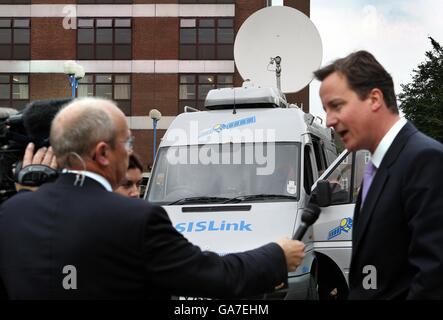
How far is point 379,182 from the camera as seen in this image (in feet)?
8.78

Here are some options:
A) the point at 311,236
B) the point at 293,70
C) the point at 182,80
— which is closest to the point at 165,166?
the point at 311,236

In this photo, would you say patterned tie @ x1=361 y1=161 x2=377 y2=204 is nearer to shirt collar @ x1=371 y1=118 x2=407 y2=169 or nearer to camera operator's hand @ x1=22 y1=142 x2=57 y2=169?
shirt collar @ x1=371 y1=118 x2=407 y2=169

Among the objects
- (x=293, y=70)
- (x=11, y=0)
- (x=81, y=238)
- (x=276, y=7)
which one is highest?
(x=11, y=0)

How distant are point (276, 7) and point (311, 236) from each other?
4.88 meters

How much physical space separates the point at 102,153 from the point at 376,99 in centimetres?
119

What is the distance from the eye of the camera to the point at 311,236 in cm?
704

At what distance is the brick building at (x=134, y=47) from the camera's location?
36062mm

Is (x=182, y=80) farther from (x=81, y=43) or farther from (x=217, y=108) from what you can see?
(x=217, y=108)

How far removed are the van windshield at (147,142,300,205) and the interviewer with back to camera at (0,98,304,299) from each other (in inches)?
175

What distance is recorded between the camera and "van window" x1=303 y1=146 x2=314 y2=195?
23.9ft

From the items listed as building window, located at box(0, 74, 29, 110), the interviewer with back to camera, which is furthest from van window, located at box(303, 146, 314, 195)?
building window, located at box(0, 74, 29, 110)

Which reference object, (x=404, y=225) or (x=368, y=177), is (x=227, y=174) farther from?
(x=404, y=225)

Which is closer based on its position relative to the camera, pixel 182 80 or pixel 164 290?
pixel 164 290

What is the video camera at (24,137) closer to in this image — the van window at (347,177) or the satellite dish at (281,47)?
the van window at (347,177)
